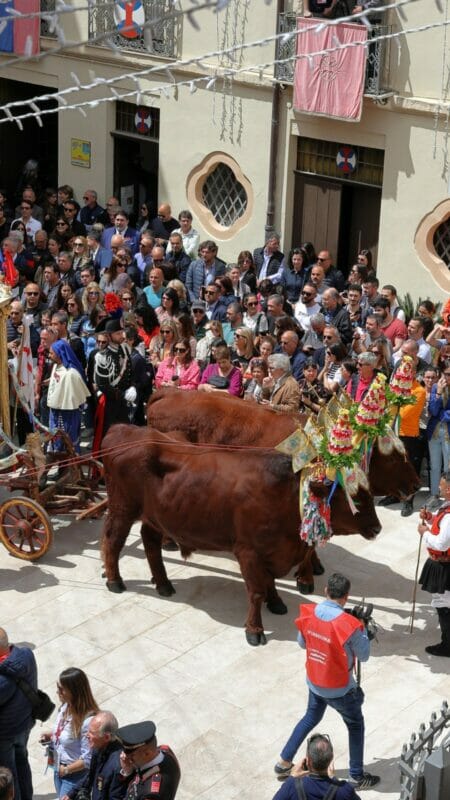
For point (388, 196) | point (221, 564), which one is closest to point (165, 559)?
point (221, 564)

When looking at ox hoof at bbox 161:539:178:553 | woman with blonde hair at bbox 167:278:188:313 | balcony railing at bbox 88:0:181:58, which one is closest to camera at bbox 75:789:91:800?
ox hoof at bbox 161:539:178:553

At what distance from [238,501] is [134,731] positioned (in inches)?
154

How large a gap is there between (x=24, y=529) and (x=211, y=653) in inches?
90.5

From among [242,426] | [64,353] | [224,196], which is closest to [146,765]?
[242,426]

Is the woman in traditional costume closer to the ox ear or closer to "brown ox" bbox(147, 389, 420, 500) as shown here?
"brown ox" bbox(147, 389, 420, 500)

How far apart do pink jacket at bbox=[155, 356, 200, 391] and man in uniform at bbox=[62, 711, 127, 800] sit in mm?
6238

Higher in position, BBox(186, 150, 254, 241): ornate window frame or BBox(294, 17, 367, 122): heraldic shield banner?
BBox(294, 17, 367, 122): heraldic shield banner

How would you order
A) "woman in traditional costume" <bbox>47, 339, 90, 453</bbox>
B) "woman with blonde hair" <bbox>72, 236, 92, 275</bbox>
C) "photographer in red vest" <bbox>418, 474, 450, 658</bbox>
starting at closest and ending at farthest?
"photographer in red vest" <bbox>418, 474, 450, 658</bbox> → "woman in traditional costume" <bbox>47, 339, 90, 453</bbox> → "woman with blonde hair" <bbox>72, 236, 92, 275</bbox>

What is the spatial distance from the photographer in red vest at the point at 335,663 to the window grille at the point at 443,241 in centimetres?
924

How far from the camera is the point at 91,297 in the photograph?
49.5 ft

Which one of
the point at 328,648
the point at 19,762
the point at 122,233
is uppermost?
the point at 122,233

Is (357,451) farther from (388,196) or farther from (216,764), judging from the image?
(388,196)

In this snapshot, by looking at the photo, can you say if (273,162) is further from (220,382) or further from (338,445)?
(338,445)

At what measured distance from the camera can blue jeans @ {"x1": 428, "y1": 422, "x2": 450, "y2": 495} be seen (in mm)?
12711
